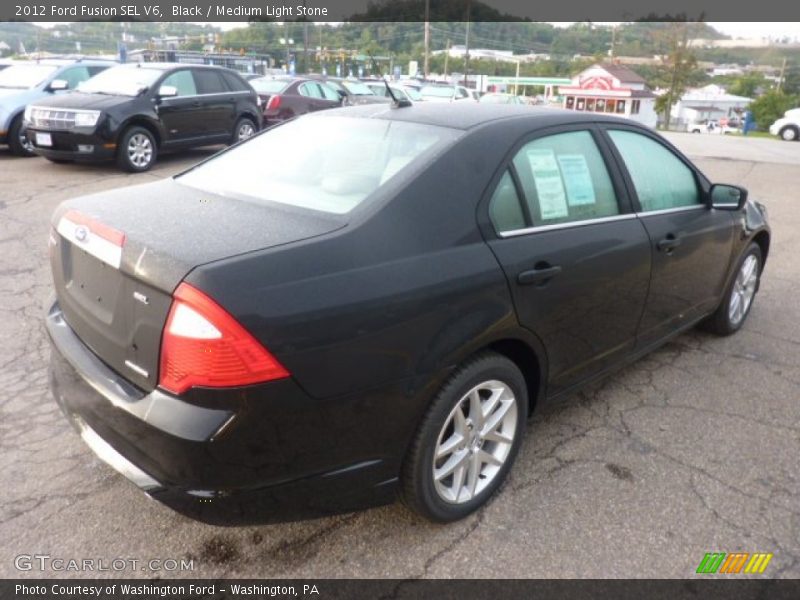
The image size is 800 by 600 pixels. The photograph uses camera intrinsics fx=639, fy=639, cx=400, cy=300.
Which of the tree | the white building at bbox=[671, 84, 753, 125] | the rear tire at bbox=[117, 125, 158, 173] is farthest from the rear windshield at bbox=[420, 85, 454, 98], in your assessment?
the white building at bbox=[671, 84, 753, 125]

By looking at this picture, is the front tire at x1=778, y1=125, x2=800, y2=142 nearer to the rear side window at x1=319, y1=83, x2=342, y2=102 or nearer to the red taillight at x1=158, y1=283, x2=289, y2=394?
the rear side window at x1=319, y1=83, x2=342, y2=102

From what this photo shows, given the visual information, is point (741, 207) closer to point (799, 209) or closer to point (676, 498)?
point (676, 498)

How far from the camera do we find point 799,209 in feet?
30.0

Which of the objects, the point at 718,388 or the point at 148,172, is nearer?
the point at 718,388

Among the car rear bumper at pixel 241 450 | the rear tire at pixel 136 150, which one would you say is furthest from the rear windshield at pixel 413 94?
the car rear bumper at pixel 241 450

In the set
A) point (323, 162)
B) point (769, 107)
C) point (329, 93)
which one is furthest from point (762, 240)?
point (769, 107)

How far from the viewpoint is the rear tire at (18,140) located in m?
10.3

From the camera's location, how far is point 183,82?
10.0m

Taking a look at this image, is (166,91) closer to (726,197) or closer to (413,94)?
(726,197)

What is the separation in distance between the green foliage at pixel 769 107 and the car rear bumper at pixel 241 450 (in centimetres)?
A: 7957

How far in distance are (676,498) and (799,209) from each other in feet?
27.0

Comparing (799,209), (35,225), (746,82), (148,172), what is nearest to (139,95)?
(148,172)

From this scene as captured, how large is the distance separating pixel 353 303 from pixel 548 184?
Answer: 1200 mm

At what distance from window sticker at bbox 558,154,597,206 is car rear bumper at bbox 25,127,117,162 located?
7.90 m
